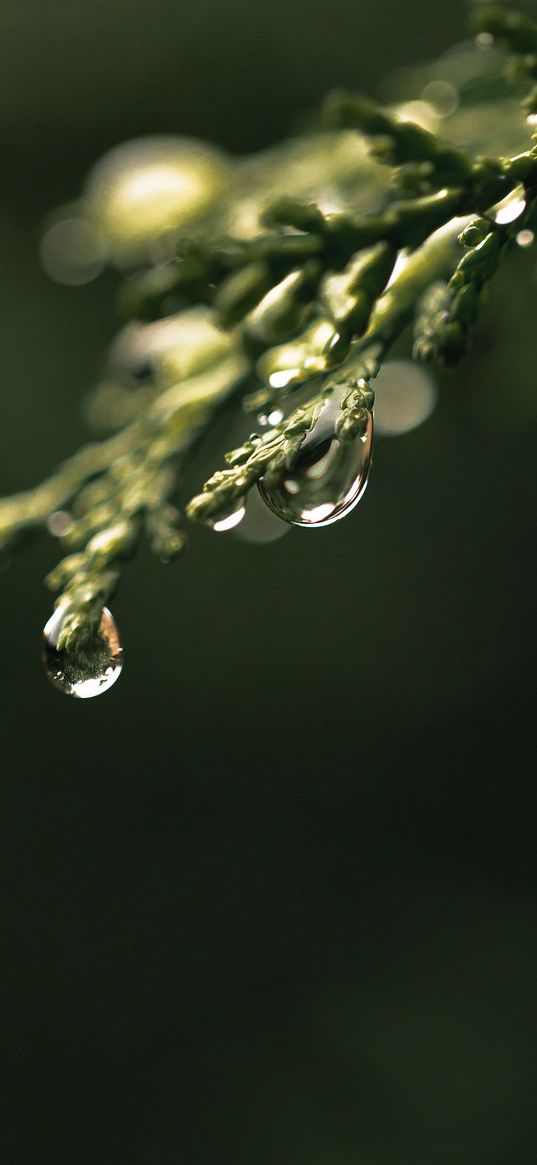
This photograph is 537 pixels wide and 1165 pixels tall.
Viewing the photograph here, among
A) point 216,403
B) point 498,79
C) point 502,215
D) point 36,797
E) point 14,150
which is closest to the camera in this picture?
point 502,215

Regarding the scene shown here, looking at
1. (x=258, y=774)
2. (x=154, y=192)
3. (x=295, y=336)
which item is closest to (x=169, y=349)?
(x=154, y=192)

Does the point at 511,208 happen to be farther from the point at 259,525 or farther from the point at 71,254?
the point at 71,254

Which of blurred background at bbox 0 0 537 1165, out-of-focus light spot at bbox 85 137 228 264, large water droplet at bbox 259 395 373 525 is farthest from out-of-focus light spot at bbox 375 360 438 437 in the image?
blurred background at bbox 0 0 537 1165

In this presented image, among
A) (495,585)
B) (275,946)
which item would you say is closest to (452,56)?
(495,585)

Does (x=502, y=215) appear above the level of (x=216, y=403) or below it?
below

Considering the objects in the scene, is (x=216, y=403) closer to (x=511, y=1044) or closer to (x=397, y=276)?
(x=397, y=276)

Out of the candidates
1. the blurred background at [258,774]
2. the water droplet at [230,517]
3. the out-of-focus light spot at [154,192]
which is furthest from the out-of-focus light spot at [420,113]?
the blurred background at [258,774]
